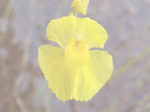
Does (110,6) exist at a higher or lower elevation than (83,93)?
higher

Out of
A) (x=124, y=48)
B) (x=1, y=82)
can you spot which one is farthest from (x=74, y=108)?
(x=124, y=48)

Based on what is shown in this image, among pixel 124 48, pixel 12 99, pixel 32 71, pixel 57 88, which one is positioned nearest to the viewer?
pixel 57 88

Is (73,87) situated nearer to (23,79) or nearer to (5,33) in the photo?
(23,79)

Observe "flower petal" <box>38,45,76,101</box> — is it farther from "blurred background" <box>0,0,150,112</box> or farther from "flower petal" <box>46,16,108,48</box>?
"blurred background" <box>0,0,150,112</box>

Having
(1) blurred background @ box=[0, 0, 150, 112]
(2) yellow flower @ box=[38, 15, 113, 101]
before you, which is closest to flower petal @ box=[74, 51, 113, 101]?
(2) yellow flower @ box=[38, 15, 113, 101]

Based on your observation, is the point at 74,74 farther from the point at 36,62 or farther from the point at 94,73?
the point at 36,62

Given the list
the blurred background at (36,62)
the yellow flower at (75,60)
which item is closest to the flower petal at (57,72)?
the yellow flower at (75,60)

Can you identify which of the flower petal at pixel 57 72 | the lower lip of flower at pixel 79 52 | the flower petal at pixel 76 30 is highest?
the flower petal at pixel 76 30

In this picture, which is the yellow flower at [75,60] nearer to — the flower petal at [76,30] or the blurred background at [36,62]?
the flower petal at [76,30]
